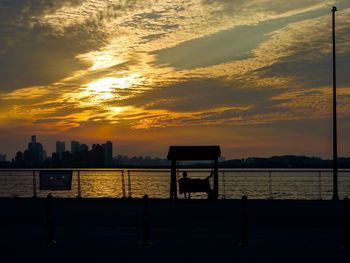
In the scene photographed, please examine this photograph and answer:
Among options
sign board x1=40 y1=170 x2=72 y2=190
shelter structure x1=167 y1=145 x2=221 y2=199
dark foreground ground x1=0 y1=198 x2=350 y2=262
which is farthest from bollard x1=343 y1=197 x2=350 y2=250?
sign board x1=40 y1=170 x2=72 y2=190

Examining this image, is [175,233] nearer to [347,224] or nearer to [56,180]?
[347,224]

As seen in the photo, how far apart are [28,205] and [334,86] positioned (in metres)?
18.0

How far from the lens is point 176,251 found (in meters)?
14.5

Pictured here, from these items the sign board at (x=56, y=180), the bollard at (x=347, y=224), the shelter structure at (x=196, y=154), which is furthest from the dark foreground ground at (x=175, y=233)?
the sign board at (x=56, y=180)

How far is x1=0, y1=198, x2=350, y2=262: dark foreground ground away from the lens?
13.9 metres

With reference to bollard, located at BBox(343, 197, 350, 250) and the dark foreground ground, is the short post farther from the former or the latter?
the dark foreground ground

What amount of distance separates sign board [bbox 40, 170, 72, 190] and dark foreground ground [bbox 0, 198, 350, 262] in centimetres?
442

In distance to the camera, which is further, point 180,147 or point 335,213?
point 180,147

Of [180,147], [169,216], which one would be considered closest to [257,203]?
[180,147]

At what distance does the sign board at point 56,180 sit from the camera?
35656mm

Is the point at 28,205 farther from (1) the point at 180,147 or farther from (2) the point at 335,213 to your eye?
(2) the point at 335,213

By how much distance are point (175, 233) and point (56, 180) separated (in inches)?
731

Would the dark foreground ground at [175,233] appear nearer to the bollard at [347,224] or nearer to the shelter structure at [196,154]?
the bollard at [347,224]

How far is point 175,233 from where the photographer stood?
18484mm
